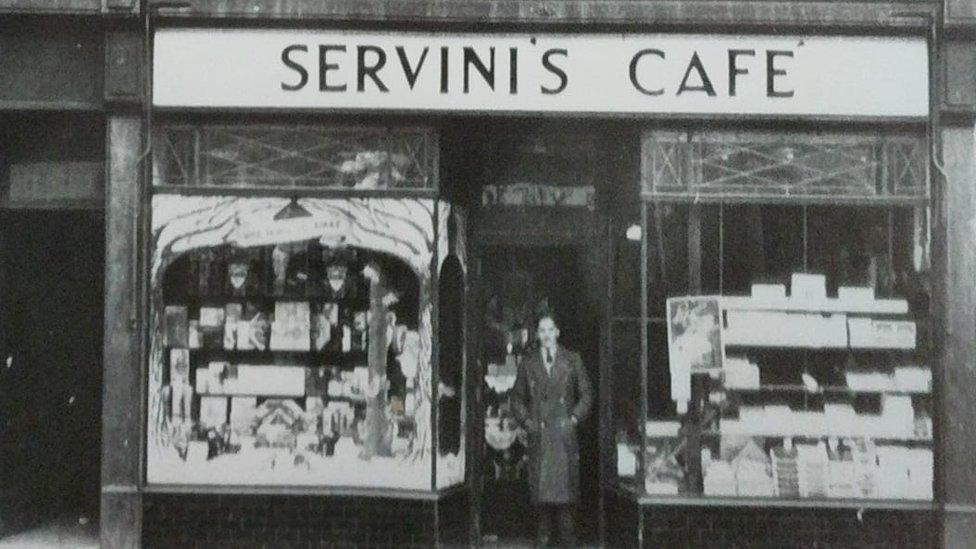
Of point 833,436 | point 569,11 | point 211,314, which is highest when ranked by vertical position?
point 569,11

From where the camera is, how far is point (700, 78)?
7.95m

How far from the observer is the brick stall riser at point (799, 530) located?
780 centimetres

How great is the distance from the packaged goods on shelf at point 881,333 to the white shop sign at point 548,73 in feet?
5.24

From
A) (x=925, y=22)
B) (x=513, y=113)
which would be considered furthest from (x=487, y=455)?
(x=925, y=22)

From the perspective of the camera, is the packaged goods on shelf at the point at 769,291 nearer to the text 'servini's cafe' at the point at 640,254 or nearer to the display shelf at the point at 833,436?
the text 'servini's cafe' at the point at 640,254

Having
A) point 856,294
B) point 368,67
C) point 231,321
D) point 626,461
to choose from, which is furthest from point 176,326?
point 856,294

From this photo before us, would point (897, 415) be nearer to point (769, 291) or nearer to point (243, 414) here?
point (769, 291)

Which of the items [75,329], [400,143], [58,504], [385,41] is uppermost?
[385,41]

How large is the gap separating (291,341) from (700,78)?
12.3 feet

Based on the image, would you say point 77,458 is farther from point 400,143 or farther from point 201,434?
point 400,143

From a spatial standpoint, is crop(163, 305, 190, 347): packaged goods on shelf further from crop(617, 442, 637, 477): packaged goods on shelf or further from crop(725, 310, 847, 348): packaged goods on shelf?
crop(725, 310, 847, 348): packaged goods on shelf

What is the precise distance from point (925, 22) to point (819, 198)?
154 cm

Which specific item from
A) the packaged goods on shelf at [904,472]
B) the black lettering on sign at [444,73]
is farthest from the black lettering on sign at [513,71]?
the packaged goods on shelf at [904,472]

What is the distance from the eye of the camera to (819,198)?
796cm
